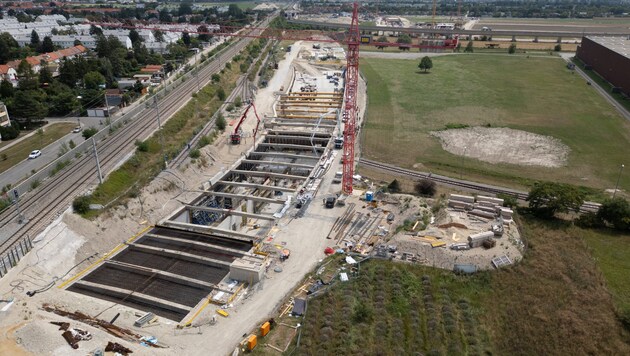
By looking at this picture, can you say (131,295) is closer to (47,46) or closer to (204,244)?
(204,244)

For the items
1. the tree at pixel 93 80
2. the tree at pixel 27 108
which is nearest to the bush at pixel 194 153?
the tree at pixel 27 108

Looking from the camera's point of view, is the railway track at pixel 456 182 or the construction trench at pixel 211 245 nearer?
the construction trench at pixel 211 245

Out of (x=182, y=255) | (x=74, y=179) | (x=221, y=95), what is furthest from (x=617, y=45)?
(x=74, y=179)

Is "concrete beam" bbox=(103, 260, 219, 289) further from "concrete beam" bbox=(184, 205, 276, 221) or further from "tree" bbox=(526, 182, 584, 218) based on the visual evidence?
"tree" bbox=(526, 182, 584, 218)

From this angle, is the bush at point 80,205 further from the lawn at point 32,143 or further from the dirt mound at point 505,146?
the dirt mound at point 505,146

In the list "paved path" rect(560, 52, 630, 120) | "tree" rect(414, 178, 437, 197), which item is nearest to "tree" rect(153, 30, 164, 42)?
"tree" rect(414, 178, 437, 197)

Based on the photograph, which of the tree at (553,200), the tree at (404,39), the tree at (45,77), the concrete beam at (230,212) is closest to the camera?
the tree at (553,200)

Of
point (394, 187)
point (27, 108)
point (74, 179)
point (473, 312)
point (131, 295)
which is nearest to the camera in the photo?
point (473, 312)
